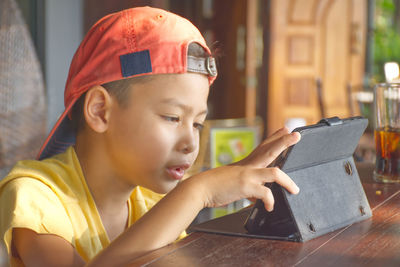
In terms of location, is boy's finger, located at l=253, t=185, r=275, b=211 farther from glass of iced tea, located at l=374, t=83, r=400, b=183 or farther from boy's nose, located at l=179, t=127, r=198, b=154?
glass of iced tea, located at l=374, t=83, r=400, b=183

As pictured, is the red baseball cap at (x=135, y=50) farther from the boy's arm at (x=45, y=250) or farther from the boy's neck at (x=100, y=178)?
the boy's arm at (x=45, y=250)

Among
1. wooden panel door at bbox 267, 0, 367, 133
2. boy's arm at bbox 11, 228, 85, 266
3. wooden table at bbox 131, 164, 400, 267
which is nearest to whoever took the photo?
wooden table at bbox 131, 164, 400, 267

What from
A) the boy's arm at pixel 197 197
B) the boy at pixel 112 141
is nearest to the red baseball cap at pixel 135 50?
the boy at pixel 112 141

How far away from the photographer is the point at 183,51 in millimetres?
1002

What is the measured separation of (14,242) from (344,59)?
16.7ft

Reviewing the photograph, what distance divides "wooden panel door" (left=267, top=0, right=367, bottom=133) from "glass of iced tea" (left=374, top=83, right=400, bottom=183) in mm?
4343

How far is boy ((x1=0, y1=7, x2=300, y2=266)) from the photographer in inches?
35.6

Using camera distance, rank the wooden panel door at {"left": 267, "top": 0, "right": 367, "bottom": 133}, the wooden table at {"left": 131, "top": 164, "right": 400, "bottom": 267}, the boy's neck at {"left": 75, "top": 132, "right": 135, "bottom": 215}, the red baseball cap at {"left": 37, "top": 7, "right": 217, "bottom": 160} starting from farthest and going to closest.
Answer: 1. the wooden panel door at {"left": 267, "top": 0, "right": 367, "bottom": 133}
2. the boy's neck at {"left": 75, "top": 132, "right": 135, "bottom": 215}
3. the red baseball cap at {"left": 37, "top": 7, "right": 217, "bottom": 160}
4. the wooden table at {"left": 131, "top": 164, "right": 400, "bottom": 267}

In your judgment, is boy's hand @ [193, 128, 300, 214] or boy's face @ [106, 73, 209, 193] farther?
boy's face @ [106, 73, 209, 193]

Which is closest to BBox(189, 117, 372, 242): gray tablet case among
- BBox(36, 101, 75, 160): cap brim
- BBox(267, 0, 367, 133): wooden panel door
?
BBox(36, 101, 75, 160): cap brim

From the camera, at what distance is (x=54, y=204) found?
0.95 metres

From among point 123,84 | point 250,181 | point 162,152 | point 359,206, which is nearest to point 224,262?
point 250,181

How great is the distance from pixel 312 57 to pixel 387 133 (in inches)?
178

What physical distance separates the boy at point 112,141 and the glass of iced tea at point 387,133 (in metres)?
0.38
